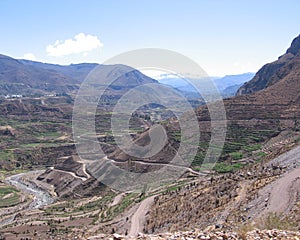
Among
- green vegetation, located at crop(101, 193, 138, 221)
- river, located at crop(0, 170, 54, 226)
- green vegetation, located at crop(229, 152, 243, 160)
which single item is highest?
green vegetation, located at crop(229, 152, 243, 160)

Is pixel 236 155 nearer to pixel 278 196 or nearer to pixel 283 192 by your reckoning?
pixel 283 192

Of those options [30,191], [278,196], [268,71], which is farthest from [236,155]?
[268,71]

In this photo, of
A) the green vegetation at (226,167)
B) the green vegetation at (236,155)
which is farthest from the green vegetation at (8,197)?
the green vegetation at (236,155)

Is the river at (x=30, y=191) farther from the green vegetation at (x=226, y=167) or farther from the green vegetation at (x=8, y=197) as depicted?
the green vegetation at (x=226, y=167)

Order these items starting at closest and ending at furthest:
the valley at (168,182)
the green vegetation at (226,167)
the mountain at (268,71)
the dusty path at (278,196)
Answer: the dusty path at (278,196)
the valley at (168,182)
the green vegetation at (226,167)
the mountain at (268,71)

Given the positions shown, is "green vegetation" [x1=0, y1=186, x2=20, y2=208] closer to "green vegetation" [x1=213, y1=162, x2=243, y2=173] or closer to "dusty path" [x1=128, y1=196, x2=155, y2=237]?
"dusty path" [x1=128, y1=196, x2=155, y2=237]

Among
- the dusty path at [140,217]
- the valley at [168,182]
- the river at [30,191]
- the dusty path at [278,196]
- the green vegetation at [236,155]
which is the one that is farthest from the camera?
the river at [30,191]

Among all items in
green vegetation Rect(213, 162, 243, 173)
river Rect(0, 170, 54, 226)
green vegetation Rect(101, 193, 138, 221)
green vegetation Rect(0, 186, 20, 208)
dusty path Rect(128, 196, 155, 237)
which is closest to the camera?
dusty path Rect(128, 196, 155, 237)

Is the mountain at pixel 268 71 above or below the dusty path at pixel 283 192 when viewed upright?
above

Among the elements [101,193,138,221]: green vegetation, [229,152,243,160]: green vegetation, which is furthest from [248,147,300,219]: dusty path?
[229,152,243,160]: green vegetation
